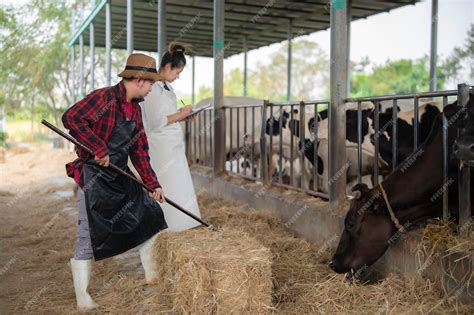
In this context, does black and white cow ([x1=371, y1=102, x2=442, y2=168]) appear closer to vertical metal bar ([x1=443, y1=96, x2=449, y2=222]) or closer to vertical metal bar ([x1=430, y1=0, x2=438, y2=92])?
vertical metal bar ([x1=443, y1=96, x2=449, y2=222])

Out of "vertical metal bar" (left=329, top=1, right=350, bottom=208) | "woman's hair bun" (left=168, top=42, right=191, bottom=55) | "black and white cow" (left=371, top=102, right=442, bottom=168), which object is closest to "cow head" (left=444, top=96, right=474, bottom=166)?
"vertical metal bar" (left=329, top=1, right=350, bottom=208)

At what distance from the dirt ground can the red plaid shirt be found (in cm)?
94

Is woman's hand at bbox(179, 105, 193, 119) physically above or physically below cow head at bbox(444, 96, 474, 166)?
above

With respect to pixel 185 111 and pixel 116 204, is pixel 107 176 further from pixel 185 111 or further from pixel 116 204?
pixel 185 111

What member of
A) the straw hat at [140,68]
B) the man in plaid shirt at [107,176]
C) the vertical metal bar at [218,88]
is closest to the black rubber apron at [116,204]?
the man in plaid shirt at [107,176]

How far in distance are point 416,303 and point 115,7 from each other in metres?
12.0

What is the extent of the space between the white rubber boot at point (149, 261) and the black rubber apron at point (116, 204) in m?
0.19

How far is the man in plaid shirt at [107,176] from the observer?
3.54 metres

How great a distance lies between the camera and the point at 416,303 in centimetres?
351

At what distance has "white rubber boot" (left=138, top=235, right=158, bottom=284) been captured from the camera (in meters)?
4.14

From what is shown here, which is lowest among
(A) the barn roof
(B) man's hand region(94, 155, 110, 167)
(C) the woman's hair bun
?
(B) man's hand region(94, 155, 110, 167)

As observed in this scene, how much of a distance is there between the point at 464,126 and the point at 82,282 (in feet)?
9.80

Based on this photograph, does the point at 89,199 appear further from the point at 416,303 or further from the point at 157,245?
the point at 416,303

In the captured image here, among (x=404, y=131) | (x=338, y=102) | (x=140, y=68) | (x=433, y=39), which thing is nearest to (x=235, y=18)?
(x=433, y=39)
